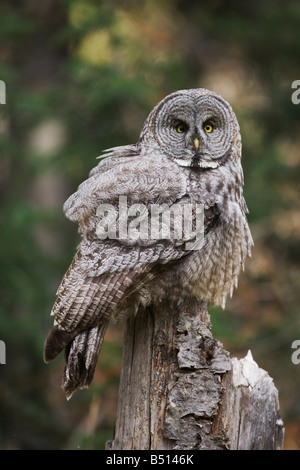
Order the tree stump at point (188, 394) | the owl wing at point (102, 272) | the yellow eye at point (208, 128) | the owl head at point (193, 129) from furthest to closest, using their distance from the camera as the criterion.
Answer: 1. the yellow eye at point (208, 128)
2. the owl head at point (193, 129)
3. the owl wing at point (102, 272)
4. the tree stump at point (188, 394)

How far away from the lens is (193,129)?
427cm

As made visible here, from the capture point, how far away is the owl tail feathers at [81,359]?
3.91 metres

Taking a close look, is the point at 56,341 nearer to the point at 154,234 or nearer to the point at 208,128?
the point at 154,234

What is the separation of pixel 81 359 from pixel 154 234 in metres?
0.87

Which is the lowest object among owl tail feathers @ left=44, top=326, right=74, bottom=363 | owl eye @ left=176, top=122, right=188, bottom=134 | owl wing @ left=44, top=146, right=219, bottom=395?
owl tail feathers @ left=44, top=326, right=74, bottom=363

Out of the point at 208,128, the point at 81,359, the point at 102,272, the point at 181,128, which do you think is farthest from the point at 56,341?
the point at 208,128

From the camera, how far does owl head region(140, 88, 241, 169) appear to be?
425 centimetres

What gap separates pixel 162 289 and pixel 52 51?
5865 mm

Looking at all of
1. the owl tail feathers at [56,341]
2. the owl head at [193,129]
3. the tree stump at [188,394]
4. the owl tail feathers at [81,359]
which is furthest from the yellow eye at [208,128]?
the owl tail feathers at [56,341]

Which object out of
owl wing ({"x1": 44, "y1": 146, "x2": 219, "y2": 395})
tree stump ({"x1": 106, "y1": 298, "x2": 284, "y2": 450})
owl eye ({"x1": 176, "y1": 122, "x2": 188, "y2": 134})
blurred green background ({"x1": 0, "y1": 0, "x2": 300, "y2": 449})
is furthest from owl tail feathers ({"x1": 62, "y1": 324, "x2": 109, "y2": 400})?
blurred green background ({"x1": 0, "y1": 0, "x2": 300, "y2": 449})

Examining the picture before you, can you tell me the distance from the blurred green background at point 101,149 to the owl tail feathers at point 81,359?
6.74 feet

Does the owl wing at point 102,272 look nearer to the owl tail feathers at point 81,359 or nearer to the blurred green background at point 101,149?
the owl tail feathers at point 81,359

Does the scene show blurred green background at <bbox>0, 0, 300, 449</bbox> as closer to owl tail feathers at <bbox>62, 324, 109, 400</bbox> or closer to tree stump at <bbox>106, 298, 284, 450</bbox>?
owl tail feathers at <bbox>62, 324, 109, 400</bbox>
